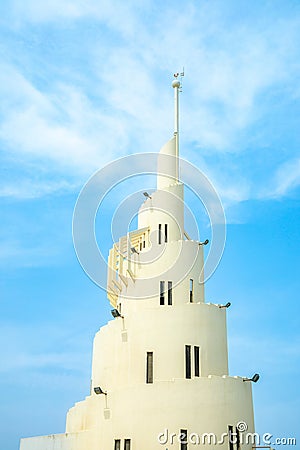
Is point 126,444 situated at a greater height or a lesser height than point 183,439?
lesser

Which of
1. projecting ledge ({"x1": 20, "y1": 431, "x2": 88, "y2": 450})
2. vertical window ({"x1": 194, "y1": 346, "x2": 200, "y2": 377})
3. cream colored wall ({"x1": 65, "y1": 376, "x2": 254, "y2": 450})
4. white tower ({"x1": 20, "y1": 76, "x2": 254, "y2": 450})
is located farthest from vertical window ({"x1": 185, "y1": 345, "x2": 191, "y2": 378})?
projecting ledge ({"x1": 20, "y1": 431, "x2": 88, "y2": 450})

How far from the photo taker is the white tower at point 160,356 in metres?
28.7

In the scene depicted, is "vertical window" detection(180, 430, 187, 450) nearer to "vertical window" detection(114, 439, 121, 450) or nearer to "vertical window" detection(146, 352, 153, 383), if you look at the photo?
"vertical window" detection(114, 439, 121, 450)

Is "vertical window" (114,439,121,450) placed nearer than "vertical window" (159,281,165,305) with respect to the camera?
Yes

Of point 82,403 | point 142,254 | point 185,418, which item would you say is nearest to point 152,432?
point 185,418

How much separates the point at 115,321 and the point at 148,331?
3300mm

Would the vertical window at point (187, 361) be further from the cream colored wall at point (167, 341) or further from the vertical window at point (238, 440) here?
the vertical window at point (238, 440)

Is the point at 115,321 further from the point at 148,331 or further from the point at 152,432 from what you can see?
the point at 152,432

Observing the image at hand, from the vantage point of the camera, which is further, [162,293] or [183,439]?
[162,293]

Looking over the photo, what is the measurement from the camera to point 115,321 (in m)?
35.0

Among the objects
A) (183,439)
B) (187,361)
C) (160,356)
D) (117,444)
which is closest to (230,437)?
(183,439)

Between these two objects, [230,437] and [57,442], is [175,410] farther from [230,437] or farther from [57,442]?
[57,442]

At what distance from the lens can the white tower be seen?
28703 mm

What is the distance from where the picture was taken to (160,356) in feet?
104
